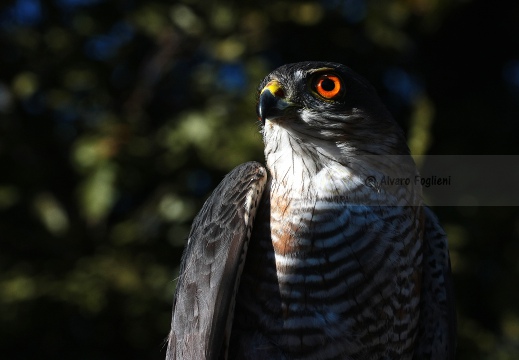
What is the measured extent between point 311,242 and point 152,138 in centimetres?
252

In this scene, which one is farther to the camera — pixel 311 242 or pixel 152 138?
pixel 152 138

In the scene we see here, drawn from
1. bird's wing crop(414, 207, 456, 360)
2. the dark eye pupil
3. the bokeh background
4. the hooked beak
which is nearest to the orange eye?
the dark eye pupil

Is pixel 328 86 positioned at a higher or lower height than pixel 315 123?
higher

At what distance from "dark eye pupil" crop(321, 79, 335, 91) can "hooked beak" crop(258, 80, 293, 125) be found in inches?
6.5

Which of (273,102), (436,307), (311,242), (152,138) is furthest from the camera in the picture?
(152,138)

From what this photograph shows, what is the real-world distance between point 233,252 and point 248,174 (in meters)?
0.37

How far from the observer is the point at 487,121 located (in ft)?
17.4

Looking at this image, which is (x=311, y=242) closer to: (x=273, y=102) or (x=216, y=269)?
(x=216, y=269)

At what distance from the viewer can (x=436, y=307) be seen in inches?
125

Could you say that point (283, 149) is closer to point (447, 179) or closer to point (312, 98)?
point (312, 98)

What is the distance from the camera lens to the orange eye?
296 centimetres

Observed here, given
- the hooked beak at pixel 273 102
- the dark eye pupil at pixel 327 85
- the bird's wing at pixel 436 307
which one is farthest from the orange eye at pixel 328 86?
the bird's wing at pixel 436 307

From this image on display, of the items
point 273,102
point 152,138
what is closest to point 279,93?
point 273,102

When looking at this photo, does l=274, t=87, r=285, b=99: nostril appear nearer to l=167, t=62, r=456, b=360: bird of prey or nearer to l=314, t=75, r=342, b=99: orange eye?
l=167, t=62, r=456, b=360: bird of prey
